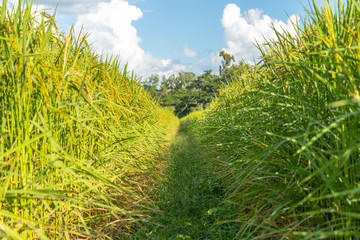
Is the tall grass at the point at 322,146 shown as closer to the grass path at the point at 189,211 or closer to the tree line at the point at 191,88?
the grass path at the point at 189,211

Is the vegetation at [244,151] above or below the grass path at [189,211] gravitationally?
above

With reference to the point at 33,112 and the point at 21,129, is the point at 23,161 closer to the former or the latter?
the point at 21,129

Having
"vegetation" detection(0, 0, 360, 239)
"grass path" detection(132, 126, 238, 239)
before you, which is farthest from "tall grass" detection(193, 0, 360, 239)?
"grass path" detection(132, 126, 238, 239)

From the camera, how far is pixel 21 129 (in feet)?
4.97

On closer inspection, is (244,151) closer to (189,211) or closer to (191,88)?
(189,211)

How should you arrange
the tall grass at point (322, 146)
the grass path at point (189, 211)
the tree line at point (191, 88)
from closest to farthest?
1. the tall grass at point (322, 146)
2. the grass path at point (189, 211)
3. the tree line at point (191, 88)

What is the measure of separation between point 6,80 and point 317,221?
189 cm

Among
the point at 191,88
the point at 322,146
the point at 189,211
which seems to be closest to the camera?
the point at 322,146

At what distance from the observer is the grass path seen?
244 cm

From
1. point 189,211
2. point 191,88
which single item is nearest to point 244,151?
point 189,211

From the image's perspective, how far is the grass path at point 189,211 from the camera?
2443 millimetres

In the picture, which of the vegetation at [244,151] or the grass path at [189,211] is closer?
the vegetation at [244,151]

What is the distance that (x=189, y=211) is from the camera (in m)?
3.17

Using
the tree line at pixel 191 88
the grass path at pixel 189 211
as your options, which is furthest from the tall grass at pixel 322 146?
the tree line at pixel 191 88
